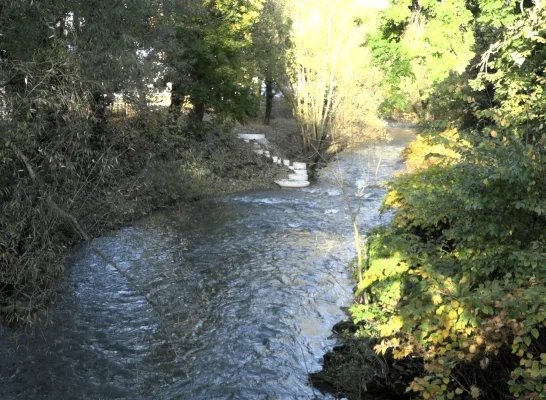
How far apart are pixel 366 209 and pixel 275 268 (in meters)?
5.64

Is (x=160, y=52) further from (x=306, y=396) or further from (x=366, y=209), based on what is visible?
(x=306, y=396)

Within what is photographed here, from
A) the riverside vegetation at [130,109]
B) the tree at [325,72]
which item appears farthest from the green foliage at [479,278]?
the tree at [325,72]

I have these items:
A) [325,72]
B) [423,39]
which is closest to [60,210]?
[423,39]

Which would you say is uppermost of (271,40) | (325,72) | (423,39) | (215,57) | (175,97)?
(271,40)

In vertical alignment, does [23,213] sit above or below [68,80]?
below

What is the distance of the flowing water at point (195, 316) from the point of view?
703 cm

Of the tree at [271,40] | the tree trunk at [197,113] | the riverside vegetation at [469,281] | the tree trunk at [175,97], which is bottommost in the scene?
the riverside vegetation at [469,281]

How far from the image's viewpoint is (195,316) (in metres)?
9.01

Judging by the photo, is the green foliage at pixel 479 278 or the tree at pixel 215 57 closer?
the green foliage at pixel 479 278

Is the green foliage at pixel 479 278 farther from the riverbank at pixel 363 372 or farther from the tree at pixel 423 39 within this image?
the tree at pixel 423 39

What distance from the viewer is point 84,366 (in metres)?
7.44

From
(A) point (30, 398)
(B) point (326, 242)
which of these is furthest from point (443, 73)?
(A) point (30, 398)

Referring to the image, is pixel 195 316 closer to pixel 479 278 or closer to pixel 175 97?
pixel 479 278

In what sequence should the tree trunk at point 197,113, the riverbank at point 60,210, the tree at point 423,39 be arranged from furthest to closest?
the tree trunk at point 197,113
the tree at point 423,39
the riverbank at point 60,210
